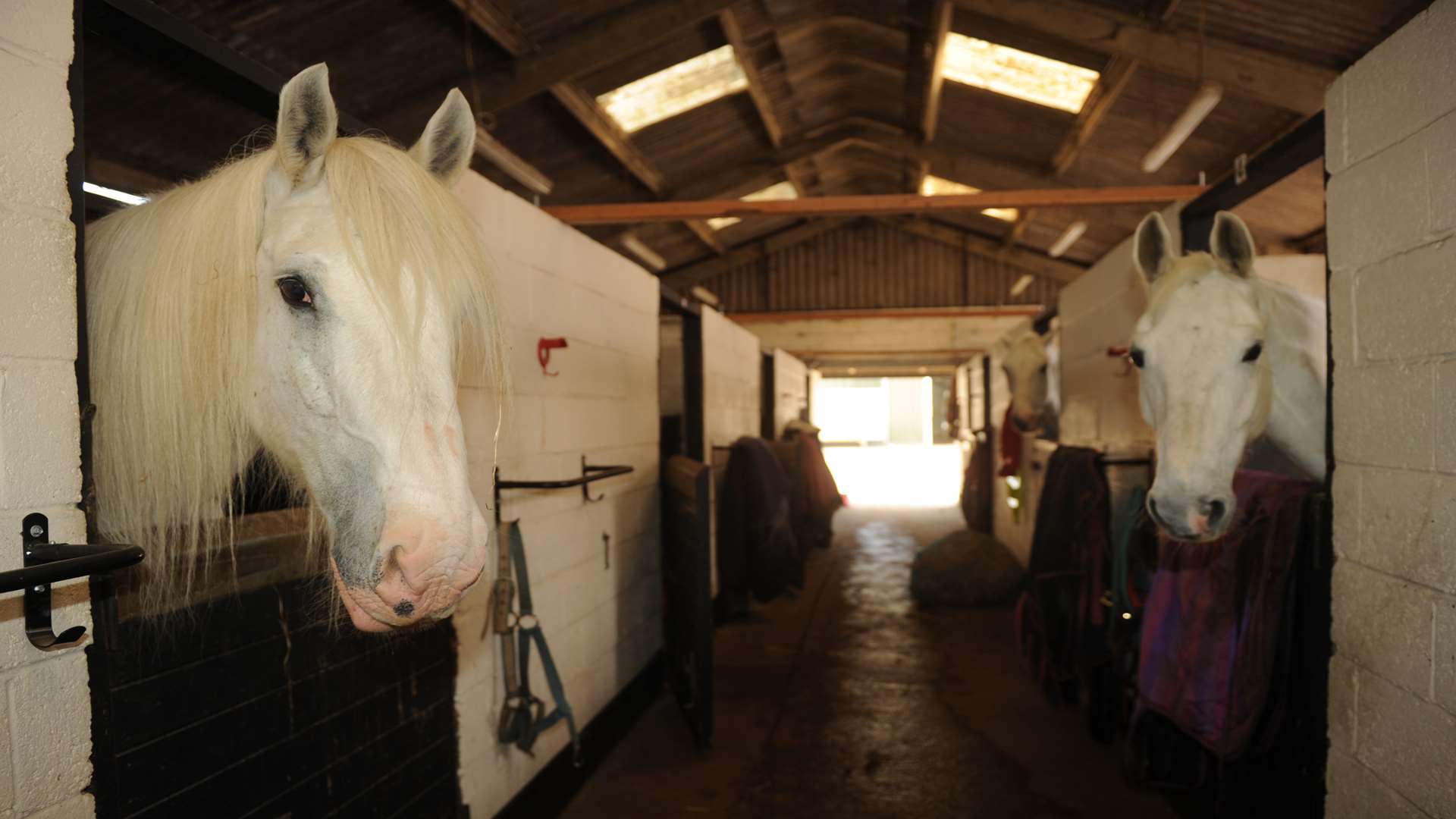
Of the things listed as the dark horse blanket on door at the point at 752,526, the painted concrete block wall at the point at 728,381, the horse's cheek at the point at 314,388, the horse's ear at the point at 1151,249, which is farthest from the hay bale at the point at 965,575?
the horse's cheek at the point at 314,388

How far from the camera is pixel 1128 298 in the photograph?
2963mm

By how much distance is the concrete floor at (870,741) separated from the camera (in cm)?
235

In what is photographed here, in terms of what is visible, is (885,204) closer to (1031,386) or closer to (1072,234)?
(1031,386)

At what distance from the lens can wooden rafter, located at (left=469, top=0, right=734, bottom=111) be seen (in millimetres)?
4594

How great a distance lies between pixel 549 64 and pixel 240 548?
4.27 metres

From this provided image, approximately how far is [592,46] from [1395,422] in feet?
15.2

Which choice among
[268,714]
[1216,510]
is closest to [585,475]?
[268,714]

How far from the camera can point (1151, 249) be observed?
6.51ft

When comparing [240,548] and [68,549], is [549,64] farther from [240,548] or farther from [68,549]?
[68,549]

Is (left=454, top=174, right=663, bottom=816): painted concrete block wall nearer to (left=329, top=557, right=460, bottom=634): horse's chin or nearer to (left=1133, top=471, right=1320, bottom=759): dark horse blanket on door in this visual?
(left=329, top=557, right=460, bottom=634): horse's chin

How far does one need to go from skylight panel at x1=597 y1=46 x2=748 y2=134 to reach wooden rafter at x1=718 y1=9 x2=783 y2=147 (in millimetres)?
102

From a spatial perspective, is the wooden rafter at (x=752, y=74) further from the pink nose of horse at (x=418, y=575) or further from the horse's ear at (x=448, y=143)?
the pink nose of horse at (x=418, y=575)

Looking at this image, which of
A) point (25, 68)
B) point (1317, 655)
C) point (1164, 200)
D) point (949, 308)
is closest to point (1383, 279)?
point (1317, 655)

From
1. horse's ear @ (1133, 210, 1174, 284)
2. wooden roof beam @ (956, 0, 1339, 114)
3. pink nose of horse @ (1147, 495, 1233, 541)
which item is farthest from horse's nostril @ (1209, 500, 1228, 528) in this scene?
wooden roof beam @ (956, 0, 1339, 114)
